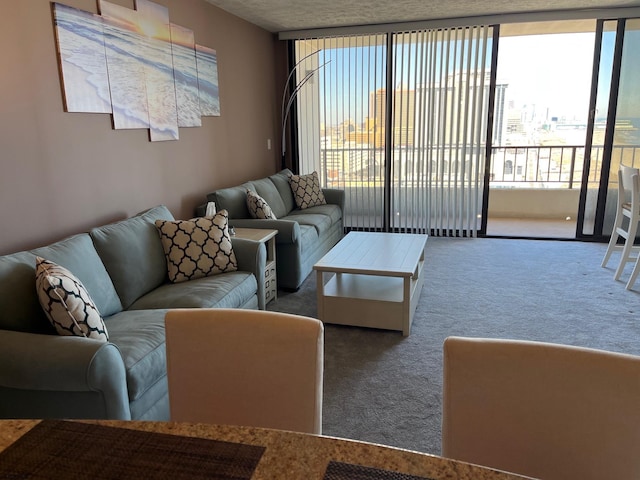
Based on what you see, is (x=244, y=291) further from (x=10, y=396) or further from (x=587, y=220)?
(x=587, y=220)

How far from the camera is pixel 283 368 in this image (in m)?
1.16

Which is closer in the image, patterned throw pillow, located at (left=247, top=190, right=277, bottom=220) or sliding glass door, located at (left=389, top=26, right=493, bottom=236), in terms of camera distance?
patterned throw pillow, located at (left=247, top=190, right=277, bottom=220)

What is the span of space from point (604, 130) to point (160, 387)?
531 centimetres

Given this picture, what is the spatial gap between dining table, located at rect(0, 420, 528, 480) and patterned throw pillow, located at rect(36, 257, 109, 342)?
3.23 ft

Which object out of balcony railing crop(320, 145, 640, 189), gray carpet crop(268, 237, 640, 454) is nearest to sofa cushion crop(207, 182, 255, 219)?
gray carpet crop(268, 237, 640, 454)

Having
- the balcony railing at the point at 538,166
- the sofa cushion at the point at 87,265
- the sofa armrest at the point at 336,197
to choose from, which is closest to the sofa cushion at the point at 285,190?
the sofa armrest at the point at 336,197

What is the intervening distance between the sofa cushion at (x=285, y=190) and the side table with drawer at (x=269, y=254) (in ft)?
3.93

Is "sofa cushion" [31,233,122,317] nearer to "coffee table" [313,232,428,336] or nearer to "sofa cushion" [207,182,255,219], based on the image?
"coffee table" [313,232,428,336]

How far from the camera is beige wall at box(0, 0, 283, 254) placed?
2.41 metres

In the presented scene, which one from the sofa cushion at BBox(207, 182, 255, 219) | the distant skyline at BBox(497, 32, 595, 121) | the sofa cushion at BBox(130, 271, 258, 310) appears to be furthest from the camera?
the distant skyline at BBox(497, 32, 595, 121)

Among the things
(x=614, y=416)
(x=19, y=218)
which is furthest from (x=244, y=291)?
(x=614, y=416)

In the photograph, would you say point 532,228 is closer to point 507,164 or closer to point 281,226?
point 507,164

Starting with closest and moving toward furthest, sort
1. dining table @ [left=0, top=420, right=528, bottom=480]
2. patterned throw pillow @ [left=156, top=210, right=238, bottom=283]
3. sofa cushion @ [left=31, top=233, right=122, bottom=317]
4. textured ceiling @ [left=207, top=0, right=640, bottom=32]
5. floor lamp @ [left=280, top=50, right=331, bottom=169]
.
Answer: dining table @ [left=0, top=420, right=528, bottom=480] → sofa cushion @ [left=31, top=233, right=122, bottom=317] → patterned throw pillow @ [left=156, top=210, right=238, bottom=283] → textured ceiling @ [left=207, top=0, right=640, bottom=32] → floor lamp @ [left=280, top=50, right=331, bottom=169]

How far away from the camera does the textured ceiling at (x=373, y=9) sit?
14.6ft
